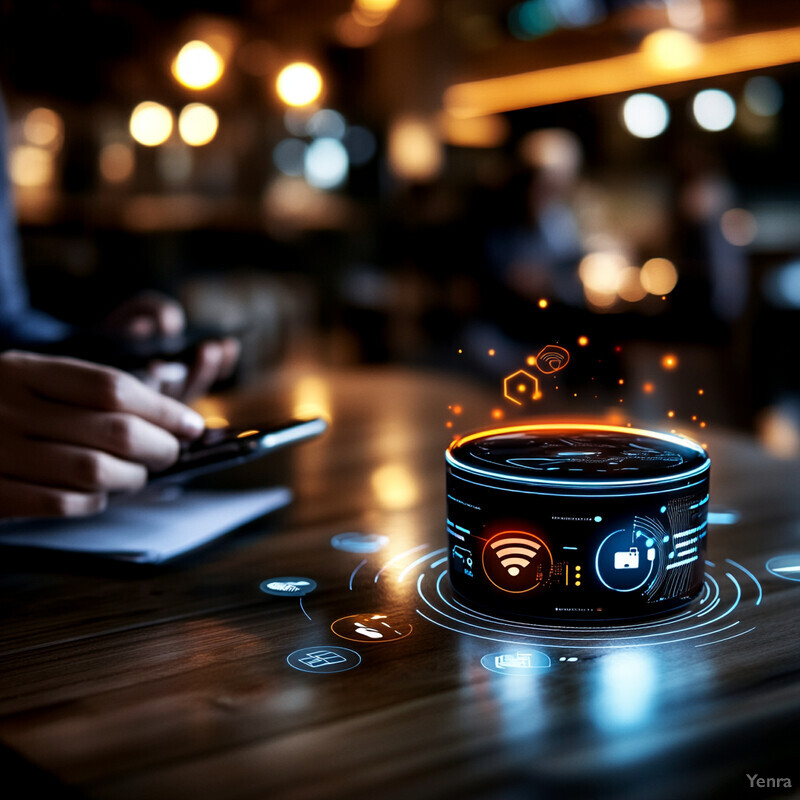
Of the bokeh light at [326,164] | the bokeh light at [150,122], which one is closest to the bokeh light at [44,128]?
the bokeh light at [150,122]

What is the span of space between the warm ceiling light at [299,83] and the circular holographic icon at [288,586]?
9.84ft

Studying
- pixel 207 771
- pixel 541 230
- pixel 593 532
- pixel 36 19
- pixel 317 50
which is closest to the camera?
pixel 207 771

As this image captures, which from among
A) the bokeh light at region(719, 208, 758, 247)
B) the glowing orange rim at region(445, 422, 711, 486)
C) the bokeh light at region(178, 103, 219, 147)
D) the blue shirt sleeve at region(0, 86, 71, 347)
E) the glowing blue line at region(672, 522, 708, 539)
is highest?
the bokeh light at region(178, 103, 219, 147)

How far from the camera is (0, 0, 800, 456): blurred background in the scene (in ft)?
12.0

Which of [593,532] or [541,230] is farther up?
[541,230]

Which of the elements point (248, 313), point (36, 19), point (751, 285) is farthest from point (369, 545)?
point (36, 19)

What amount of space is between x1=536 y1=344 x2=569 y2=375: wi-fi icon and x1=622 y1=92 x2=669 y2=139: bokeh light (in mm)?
6807

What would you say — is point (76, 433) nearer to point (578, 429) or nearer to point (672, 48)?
point (578, 429)

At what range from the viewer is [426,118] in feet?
21.9

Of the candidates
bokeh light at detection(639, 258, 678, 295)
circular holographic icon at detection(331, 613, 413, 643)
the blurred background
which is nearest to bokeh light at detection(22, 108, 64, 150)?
the blurred background

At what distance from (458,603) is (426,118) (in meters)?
6.62

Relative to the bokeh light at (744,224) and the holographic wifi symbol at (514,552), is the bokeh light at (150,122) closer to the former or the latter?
the bokeh light at (744,224)

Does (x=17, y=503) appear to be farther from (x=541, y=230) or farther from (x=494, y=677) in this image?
(x=541, y=230)

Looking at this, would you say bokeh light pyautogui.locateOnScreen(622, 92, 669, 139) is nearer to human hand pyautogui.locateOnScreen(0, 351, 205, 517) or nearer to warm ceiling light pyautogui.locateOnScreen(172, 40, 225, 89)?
warm ceiling light pyautogui.locateOnScreen(172, 40, 225, 89)
